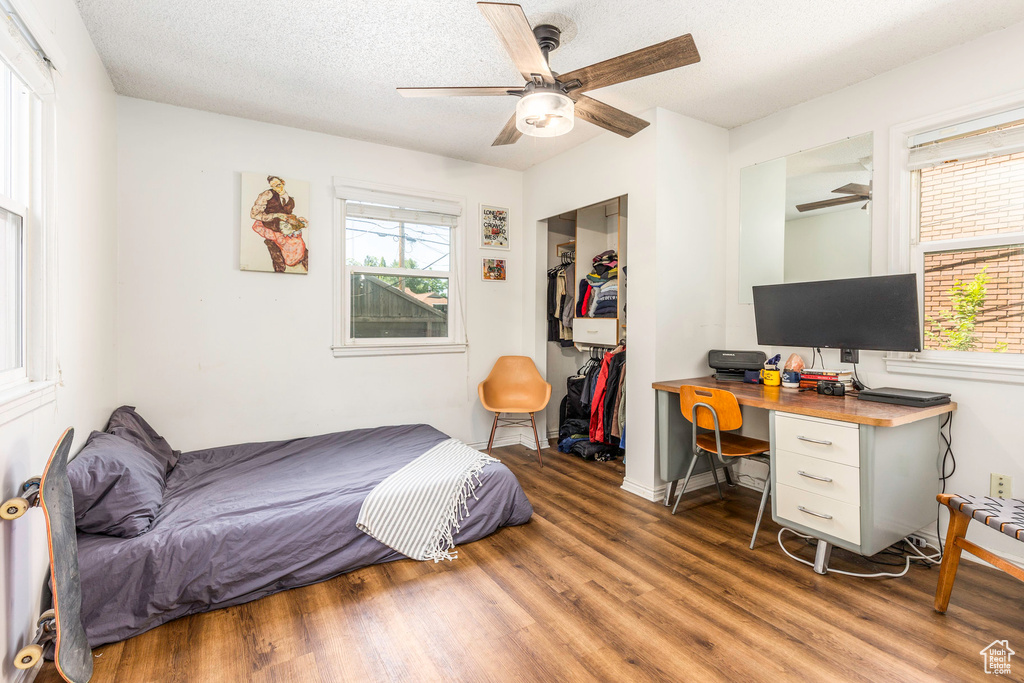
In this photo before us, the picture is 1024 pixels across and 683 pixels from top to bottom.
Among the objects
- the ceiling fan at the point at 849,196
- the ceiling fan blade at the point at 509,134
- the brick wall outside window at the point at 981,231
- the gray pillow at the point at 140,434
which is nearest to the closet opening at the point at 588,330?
the ceiling fan blade at the point at 509,134

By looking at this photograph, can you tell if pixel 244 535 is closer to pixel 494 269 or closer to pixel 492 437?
pixel 492 437

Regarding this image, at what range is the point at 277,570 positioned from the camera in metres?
2.08

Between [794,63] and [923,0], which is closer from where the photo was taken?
[923,0]

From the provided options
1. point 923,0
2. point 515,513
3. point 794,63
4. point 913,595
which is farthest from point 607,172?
point 913,595

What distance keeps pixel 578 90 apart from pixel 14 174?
85.4 inches

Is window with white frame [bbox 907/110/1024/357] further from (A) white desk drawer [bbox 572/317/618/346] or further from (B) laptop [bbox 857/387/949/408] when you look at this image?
(A) white desk drawer [bbox 572/317/618/346]

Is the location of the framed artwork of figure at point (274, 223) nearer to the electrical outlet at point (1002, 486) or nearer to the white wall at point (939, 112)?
the white wall at point (939, 112)

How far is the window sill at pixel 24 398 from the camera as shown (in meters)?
1.36

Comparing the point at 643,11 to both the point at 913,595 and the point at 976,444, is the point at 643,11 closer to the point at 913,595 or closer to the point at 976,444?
the point at 976,444

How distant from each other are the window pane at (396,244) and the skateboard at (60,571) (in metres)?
2.38

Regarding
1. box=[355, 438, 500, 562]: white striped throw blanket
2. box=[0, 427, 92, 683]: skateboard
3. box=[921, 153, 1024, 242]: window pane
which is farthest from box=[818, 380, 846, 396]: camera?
box=[0, 427, 92, 683]: skateboard

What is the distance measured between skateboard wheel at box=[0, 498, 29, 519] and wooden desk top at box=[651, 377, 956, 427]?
287 centimetres

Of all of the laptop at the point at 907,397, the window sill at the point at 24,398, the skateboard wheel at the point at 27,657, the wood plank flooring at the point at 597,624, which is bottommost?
the wood plank flooring at the point at 597,624

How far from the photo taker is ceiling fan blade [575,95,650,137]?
237cm
